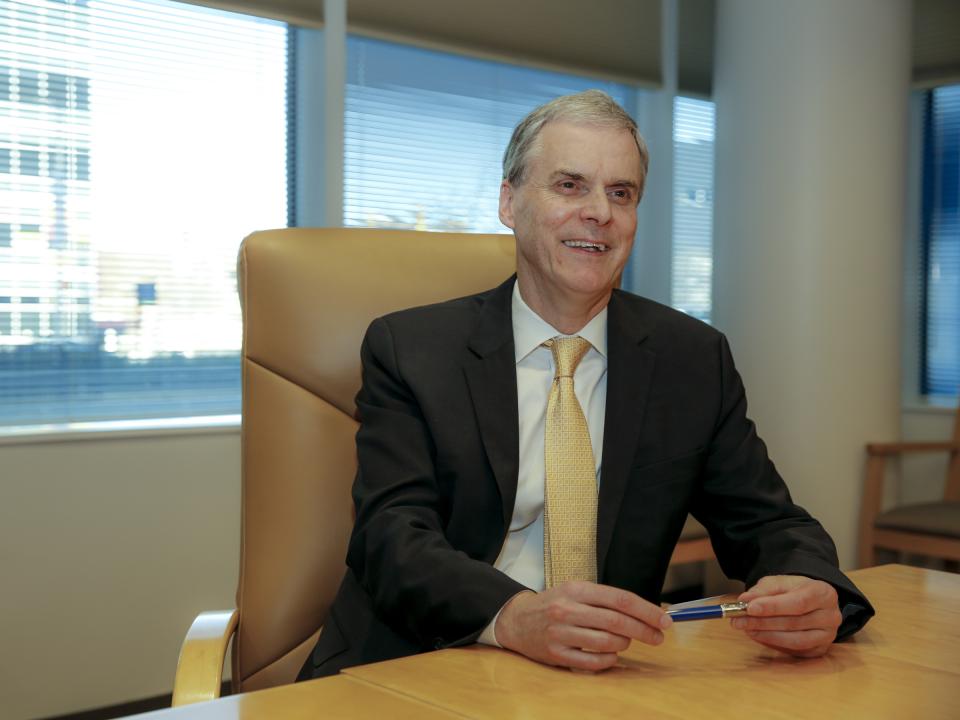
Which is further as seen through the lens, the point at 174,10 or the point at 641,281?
the point at 641,281

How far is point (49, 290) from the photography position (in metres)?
3.22

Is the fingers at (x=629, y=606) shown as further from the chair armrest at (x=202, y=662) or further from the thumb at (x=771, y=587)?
the chair armrest at (x=202, y=662)

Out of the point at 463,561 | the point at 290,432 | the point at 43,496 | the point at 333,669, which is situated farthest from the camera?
the point at 43,496

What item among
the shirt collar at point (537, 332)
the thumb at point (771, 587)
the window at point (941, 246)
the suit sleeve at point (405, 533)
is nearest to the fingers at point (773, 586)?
the thumb at point (771, 587)

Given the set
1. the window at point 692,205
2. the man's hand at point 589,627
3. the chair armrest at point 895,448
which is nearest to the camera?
the man's hand at point 589,627

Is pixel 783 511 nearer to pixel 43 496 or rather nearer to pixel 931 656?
pixel 931 656

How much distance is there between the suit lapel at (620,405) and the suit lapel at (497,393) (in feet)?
0.44

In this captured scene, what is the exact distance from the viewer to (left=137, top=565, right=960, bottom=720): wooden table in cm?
86

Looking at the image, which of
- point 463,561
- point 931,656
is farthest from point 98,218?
point 931,656

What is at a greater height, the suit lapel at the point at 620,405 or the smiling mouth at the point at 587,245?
the smiling mouth at the point at 587,245

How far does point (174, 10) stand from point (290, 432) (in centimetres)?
245

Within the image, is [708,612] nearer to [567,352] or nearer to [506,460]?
[506,460]

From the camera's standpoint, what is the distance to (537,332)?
163 centimetres

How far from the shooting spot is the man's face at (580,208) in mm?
1607
